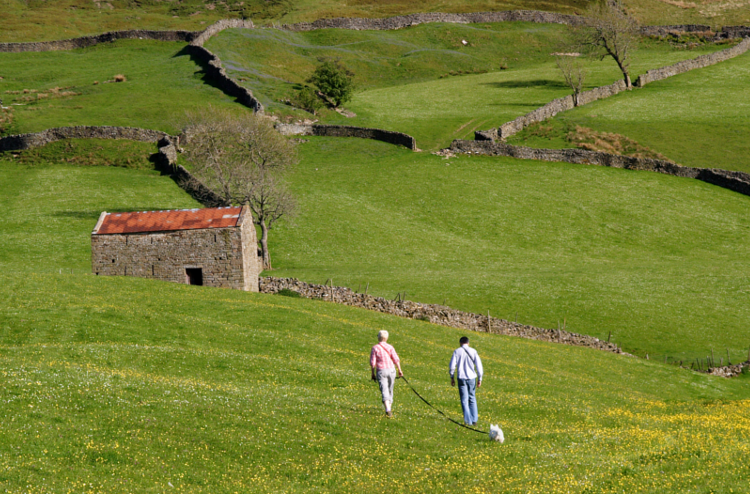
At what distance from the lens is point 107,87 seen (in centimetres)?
10188

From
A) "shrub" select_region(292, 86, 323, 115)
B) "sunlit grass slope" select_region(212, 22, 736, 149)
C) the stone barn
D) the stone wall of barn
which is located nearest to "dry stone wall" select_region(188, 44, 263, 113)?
"sunlit grass slope" select_region(212, 22, 736, 149)

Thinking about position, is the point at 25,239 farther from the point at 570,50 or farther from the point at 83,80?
the point at 570,50

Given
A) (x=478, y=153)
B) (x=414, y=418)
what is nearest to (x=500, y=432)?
(x=414, y=418)

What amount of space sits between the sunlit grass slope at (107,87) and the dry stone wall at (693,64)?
211ft

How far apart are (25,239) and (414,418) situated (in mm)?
46115

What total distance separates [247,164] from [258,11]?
122 metres

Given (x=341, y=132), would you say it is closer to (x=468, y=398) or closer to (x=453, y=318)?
(x=453, y=318)

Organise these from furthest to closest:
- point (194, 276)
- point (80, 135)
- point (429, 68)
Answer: point (429, 68) < point (80, 135) < point (194, 276)

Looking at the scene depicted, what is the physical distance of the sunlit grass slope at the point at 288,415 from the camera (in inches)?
616

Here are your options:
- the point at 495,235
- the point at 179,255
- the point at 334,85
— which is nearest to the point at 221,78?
the point at 334,85

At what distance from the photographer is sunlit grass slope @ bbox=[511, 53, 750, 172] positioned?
81.9 metres

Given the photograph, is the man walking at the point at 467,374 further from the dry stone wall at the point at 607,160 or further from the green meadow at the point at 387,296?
the dry stone wall at the point at 607,160

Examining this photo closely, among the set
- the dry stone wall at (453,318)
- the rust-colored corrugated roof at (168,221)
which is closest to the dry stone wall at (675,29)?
the dry stone wall at (453,318)

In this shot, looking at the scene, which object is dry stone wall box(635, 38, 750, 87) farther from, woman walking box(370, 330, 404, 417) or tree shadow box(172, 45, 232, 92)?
woman walking box(370, 330, 404, 417)
